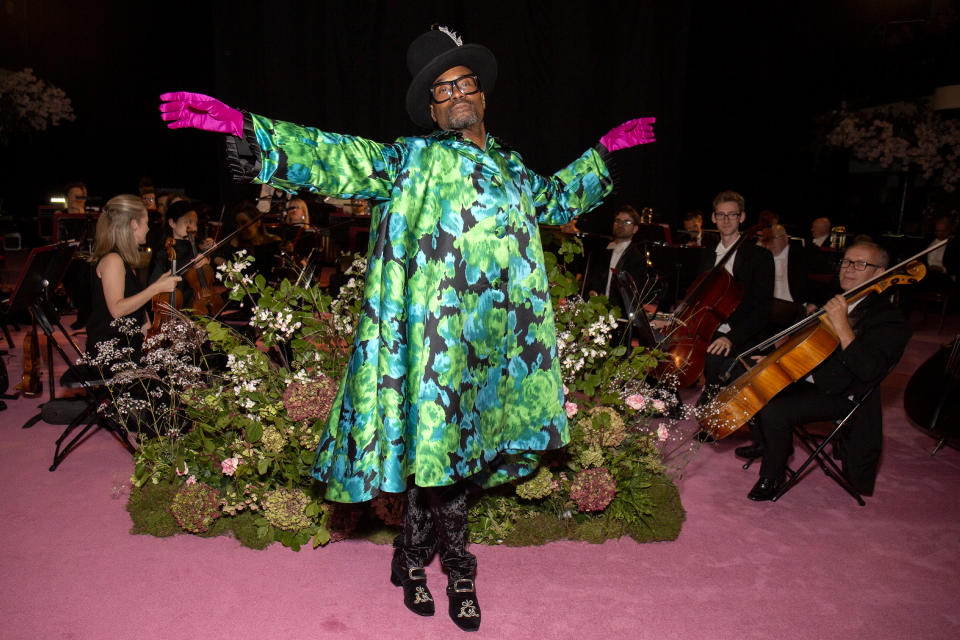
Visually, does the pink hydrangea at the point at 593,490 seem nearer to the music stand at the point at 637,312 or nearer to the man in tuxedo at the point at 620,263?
the music stand at the point at 637,312

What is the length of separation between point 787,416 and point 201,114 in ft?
9.03

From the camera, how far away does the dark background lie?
903 centimetres

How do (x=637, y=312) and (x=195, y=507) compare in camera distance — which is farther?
(x=637, y=312)

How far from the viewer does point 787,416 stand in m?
3.25

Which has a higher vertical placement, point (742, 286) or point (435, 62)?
point (435, 62)

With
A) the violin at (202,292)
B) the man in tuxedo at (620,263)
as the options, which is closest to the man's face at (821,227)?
the man in tuxedo at (620,263)

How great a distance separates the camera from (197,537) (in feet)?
9.13

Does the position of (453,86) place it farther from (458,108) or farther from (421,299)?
(421,299)

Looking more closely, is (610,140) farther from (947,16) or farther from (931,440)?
(947,16)

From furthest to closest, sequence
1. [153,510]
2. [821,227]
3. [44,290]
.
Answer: [821,227]
[44,290]
[153,510]

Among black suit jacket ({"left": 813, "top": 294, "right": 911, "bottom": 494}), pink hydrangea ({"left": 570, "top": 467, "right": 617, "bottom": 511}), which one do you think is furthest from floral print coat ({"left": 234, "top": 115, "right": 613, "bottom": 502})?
black suit jacket ({"left": 813, "top": 294, "right": 911, "bottom": 494})

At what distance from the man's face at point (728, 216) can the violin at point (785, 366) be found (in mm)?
951

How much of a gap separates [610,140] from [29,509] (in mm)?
2804

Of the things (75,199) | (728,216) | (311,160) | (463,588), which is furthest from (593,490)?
(75,199)
